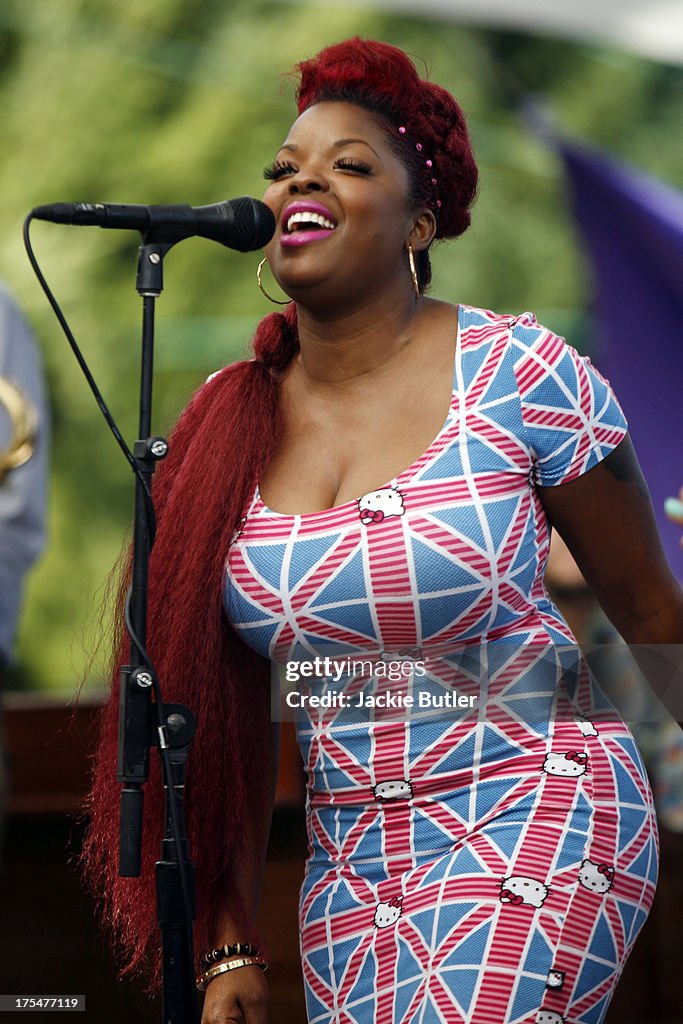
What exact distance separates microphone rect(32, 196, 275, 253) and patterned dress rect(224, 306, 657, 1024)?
1.10 feet

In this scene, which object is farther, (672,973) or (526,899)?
(672,973)

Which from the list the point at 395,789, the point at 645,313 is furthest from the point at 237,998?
the point at 645,313

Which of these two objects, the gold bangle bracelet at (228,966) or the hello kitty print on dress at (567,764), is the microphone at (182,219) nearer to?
the hello kitty print on dress at (567,764)

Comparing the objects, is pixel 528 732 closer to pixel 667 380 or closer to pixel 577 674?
pixel 577 674

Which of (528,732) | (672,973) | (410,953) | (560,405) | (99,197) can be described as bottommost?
(672,973)

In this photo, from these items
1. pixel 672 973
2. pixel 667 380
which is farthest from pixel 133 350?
pixel 672 973

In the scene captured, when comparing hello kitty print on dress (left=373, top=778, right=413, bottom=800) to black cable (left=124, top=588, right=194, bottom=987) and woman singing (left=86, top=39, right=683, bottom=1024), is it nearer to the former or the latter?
woman singing (left=86, top=39, right=683, bottom=1024)

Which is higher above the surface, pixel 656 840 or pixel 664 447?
pixel 664 447

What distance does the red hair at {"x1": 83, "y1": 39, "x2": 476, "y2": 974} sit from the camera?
185 cm

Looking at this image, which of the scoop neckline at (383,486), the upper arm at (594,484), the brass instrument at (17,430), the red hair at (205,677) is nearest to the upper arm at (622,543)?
the upper arm at (594,484)

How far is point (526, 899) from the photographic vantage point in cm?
162

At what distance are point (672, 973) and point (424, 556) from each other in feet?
6.62

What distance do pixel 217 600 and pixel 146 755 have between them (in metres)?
0.33

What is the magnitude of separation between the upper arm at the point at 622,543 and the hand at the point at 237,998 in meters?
0.66
